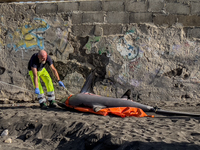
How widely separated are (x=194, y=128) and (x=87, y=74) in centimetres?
295

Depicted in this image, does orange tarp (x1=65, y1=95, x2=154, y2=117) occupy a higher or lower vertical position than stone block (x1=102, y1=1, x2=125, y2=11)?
lower

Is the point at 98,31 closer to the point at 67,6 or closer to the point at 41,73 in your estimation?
the point at 67,6

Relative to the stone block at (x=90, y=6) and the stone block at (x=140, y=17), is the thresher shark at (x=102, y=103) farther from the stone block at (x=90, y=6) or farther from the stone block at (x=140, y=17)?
the stone block at (x=90, y=6)

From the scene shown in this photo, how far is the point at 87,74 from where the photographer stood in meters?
5.77

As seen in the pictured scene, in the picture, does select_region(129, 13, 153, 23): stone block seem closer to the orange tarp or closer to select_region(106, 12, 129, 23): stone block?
select_region(106, 12, 129, 23): stone block

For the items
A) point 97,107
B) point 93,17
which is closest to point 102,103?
point 97,107

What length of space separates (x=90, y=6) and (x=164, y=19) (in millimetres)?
1622

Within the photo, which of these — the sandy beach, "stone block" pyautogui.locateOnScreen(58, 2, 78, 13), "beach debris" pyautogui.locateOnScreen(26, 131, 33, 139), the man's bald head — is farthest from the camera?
"stone block" pyautogui.locateOnScreen(58, 2, 78, 13)

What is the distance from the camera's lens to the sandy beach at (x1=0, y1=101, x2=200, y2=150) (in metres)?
2.71

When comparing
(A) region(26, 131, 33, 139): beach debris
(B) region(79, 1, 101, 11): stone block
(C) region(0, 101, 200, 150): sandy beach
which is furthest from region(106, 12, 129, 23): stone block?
(A) region(26, 131, 33, 139): beach debris

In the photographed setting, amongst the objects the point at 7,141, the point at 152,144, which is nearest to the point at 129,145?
the point at 152,144

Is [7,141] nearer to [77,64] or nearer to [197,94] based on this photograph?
[77,64]

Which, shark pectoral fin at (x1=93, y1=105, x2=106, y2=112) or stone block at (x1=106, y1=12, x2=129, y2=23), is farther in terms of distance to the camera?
stone block at (x1=106, y1=12, x2=129, y2=23)

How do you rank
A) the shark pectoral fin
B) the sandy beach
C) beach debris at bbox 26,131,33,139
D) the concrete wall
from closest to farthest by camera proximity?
the sandy beach, beach debris at bbox 26,131,33,139, the shark pectoral fin, the concrete wall
